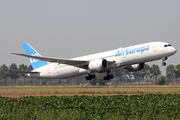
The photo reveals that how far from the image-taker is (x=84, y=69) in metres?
47.6

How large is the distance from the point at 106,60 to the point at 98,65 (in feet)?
5.14

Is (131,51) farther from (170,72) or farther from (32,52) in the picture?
Answer: (170,72)

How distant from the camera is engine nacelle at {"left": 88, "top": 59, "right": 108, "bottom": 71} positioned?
42.7 metres

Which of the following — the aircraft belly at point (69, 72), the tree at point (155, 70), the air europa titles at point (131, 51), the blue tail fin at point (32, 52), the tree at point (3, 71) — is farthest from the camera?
the tree at point (155, 70)

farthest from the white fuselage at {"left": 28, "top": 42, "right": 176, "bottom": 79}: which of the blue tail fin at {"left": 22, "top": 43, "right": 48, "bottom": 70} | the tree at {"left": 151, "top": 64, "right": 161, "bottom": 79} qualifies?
the tree at {"left": 151, "top": 64, "right": 161, "bottom": 79}

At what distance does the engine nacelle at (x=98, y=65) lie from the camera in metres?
42.7

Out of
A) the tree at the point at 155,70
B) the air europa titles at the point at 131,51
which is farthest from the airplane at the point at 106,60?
the tree at the point at 155,70

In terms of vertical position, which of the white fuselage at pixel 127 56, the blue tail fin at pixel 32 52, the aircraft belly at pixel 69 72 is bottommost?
the aircraft belly at pixel 69 72

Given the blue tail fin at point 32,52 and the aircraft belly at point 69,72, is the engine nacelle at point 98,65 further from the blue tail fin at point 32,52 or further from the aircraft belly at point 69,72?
the blue tail fin at point 32,52

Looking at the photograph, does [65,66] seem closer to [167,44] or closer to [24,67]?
[167,44]

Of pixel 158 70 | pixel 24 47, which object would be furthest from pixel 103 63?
pixel 158 70

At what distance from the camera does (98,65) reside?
42.8 meters

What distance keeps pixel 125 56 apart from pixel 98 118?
27.1 metres

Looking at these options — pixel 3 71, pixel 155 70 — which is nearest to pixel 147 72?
pixel 155 70
